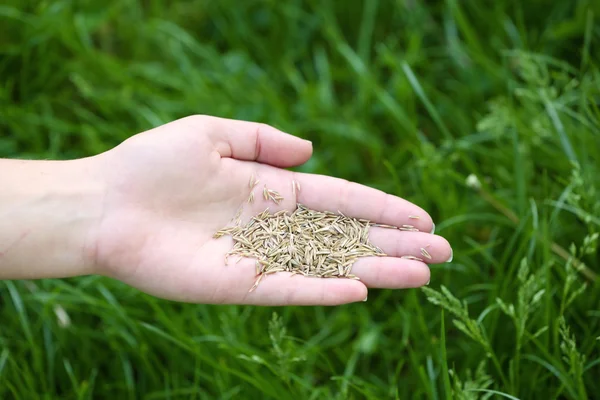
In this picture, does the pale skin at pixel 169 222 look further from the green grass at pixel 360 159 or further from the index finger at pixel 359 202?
the green grass at pixel 360 159

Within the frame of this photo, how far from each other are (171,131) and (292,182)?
0.53 metres

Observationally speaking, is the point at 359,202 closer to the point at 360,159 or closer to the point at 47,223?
the point at 360,159

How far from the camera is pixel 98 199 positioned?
2.33 m

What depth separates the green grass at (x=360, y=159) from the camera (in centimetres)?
236

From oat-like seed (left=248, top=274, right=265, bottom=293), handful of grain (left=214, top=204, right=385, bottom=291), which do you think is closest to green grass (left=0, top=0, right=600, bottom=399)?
oat-like seed (left=248, top=274, right=265, bottom=293)

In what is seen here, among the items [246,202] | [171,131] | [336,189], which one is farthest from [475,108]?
[171,131]

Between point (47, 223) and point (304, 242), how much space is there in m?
0.97

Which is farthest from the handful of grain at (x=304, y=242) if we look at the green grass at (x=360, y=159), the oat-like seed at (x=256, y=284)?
the green grass at (x=360, y=159)

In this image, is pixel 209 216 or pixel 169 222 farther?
pixel 209 216

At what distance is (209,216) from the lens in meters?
2.46

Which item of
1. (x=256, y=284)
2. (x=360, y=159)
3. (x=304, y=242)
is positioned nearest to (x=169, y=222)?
(x=256, y=284)

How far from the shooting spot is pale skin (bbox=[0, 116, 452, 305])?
2229 millimetres

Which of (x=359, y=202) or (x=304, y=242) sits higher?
(x=359, y=202)

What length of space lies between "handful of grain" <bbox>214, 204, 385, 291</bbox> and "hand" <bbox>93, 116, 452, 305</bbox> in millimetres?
44
